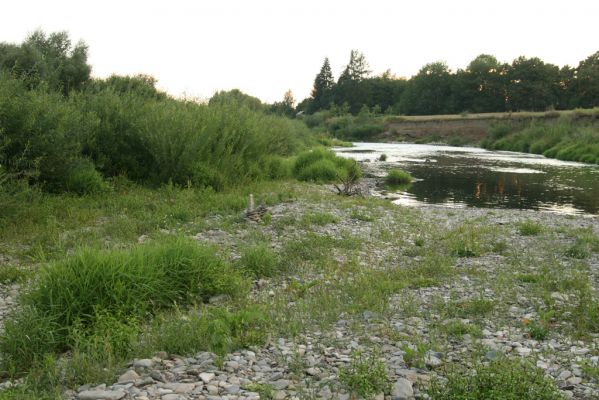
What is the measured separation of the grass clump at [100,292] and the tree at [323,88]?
146293mm

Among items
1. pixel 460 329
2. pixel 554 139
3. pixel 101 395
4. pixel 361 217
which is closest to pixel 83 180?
pixel 361 217

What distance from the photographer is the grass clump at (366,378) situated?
4.88 m

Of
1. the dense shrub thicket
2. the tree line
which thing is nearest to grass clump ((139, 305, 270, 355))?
the dense shrub thicket

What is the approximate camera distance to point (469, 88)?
120m

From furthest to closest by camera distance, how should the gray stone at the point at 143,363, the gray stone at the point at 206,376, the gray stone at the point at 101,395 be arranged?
the gray stone at the point at 143,363 < the gray stone at the point at 206,376 < the gray stone at the point at 101,395

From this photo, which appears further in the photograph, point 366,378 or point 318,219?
point 318,219

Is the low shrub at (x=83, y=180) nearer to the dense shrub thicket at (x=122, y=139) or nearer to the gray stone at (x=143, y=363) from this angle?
the dense shrub thicket at (x=122, y=139)

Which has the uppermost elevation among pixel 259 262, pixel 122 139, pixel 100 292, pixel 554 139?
pixel 554 139

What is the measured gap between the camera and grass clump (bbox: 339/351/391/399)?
192 inches

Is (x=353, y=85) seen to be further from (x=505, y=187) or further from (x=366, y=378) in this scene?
(x=366, y=378)

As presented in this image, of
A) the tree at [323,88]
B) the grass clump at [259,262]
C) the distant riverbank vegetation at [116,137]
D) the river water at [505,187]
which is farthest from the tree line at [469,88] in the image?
the grass clump at [259,262]

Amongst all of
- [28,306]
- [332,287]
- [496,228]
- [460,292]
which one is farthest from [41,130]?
[496,228]

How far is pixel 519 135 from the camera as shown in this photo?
68500 mm

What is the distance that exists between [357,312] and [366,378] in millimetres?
2398
